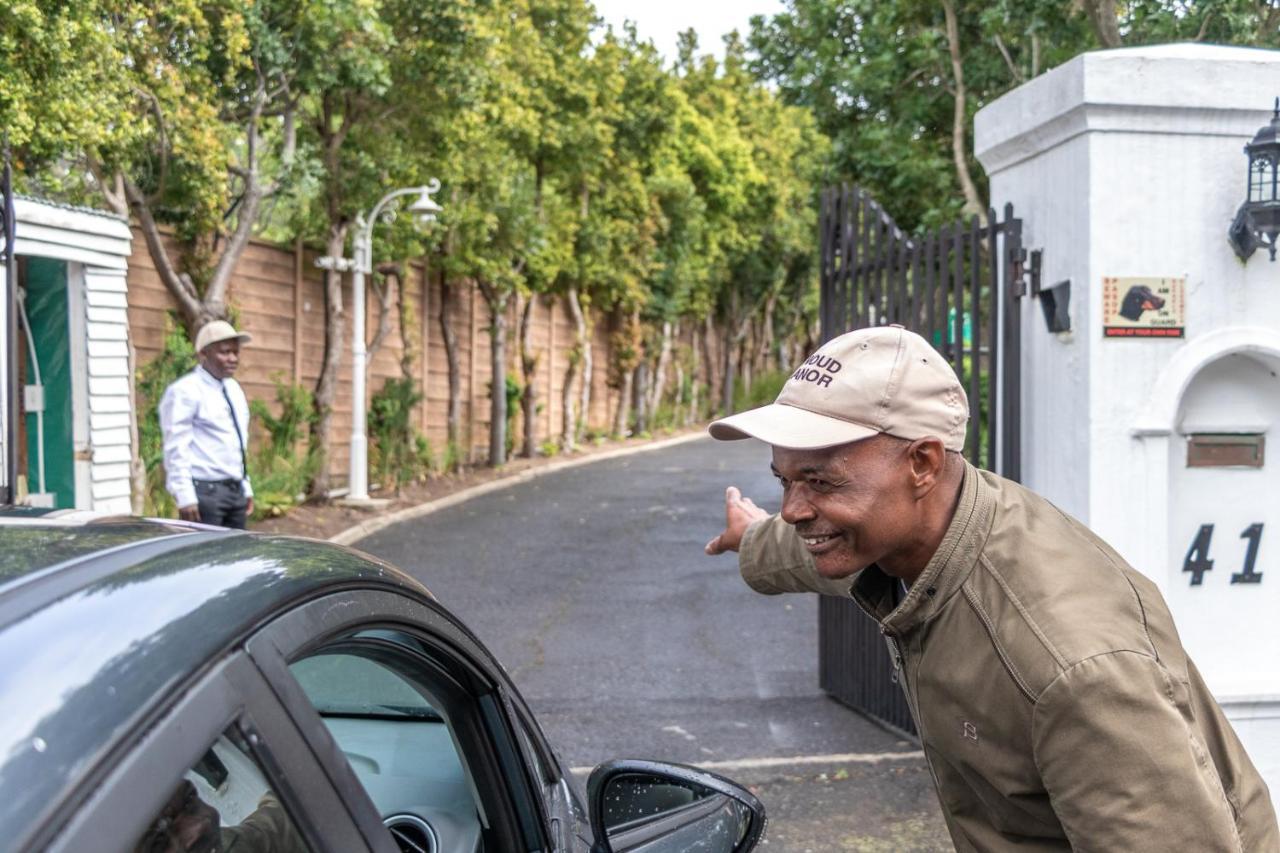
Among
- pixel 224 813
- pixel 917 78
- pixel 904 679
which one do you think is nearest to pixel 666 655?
pixel 904 679

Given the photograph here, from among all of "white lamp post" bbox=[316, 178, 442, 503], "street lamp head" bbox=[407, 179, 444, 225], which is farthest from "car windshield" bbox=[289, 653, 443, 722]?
"white lamp post" bbox=[316, 178, 442, 503]

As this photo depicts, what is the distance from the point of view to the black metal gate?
5.73 meters

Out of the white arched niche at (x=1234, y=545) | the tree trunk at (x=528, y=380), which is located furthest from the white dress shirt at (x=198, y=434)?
the tree trunk at (x=528, y=380)

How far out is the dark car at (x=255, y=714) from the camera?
4.10ft

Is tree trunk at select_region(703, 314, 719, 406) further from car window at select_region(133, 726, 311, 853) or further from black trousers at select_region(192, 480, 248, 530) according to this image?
car window at select_region(133, 726, 311, 853)

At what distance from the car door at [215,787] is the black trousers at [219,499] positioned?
6725 mm

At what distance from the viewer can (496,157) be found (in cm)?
1830

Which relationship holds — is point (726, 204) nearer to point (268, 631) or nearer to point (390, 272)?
point (390, 272)

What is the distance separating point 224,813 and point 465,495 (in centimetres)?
1664

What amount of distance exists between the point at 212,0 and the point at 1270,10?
9191mm

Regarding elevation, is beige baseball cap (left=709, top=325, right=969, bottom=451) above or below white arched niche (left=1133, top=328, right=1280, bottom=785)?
above

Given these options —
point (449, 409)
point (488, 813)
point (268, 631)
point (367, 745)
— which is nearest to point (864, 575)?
point (488, 813)

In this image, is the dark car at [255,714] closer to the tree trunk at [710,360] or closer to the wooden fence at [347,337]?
the wooden fence at [347,337]

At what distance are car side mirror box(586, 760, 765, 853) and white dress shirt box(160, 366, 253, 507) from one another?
5.89 meters
